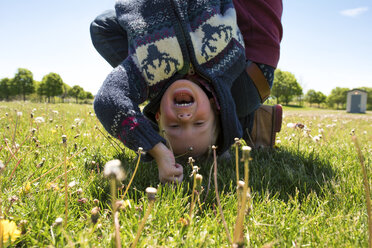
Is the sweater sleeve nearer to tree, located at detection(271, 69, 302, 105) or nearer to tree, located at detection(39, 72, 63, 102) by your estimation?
tree, located at detection(39, 72, 63, 102)

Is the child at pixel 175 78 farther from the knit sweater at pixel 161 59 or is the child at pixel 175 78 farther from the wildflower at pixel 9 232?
the wildflower at pixel 9 232

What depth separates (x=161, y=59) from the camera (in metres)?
2.02

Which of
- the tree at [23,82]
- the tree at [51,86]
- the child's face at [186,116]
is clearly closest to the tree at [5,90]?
the tree at [23,82]

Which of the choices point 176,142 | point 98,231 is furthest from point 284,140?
point 98,231

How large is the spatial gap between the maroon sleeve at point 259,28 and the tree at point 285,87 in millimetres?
71345

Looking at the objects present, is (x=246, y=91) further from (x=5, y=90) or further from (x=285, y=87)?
(x=285, y=87)

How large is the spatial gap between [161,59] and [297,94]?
8192 cm

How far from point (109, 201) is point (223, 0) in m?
1.91

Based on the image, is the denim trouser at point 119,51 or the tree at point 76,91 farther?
the tree at point 76,91

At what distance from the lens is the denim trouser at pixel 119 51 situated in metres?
2.70

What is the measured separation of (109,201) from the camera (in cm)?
155

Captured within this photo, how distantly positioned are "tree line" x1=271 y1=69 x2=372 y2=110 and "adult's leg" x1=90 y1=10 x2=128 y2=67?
2594 inches

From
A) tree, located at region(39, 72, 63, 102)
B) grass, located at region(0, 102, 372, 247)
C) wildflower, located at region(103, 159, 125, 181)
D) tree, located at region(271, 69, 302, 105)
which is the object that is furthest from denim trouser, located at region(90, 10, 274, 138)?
tree, located at region(271, 69, 302, 105)

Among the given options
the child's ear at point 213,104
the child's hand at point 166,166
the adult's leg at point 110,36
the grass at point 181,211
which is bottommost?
the grass at point 181,211
